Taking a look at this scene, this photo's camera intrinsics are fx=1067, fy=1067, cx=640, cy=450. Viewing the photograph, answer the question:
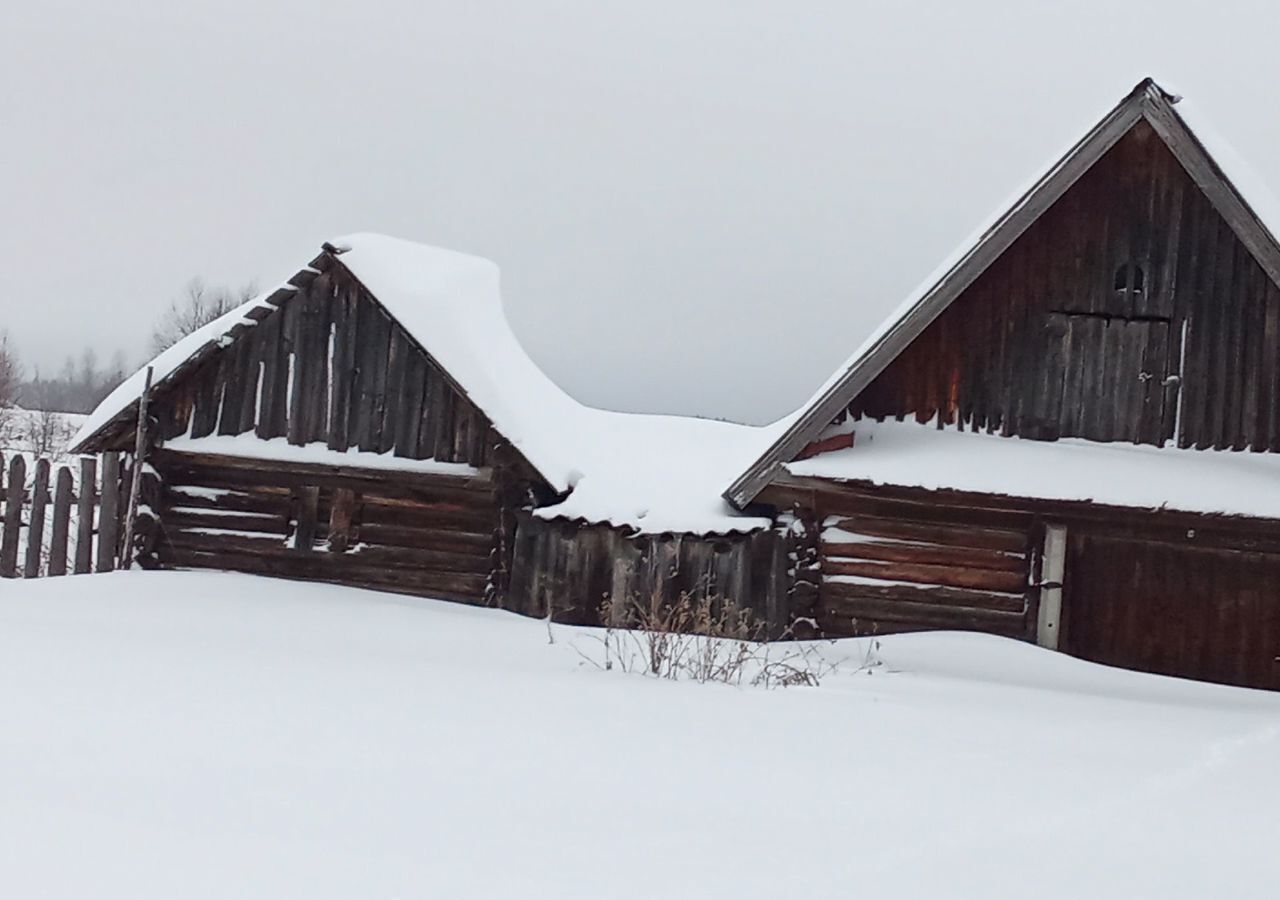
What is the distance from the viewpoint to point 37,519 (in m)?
12.6

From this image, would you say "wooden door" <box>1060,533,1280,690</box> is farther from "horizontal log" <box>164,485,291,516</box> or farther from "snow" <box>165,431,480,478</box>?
"horizontal log" <box>164,485,291,516</box>

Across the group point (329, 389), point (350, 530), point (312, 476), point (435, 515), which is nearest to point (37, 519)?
point (312, 476)

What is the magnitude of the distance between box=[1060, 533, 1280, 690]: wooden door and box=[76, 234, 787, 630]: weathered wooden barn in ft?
12.3

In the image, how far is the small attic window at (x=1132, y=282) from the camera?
11.1 m

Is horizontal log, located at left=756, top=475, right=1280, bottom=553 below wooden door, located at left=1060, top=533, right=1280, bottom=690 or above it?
above

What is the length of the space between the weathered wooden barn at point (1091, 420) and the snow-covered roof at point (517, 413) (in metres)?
1.85

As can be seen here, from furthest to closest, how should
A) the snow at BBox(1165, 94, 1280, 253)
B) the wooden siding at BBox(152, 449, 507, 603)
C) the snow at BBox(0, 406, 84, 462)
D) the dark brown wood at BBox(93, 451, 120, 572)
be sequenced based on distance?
the snow at BBox(0, 406, 84, 462), the wooden siding at BBox(152, 449, 507, 603), the dark brown wood at BBox(93, 451, 120, 572), the snow at BBox(1165, 94, 1280, 253)

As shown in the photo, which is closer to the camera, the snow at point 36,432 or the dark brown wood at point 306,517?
the dark brown wood at point 306,517

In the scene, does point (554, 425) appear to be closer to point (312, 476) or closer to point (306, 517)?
point (312, 476)

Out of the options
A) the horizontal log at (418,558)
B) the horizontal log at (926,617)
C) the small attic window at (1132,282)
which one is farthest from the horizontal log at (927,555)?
the horizontal log at (418,558)

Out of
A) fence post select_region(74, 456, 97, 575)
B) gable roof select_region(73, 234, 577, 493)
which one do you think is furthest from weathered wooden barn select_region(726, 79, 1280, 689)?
fence post select_region(74, 456, 97, 575)

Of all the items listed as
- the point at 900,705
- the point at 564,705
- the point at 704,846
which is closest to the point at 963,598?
the point at 900,705

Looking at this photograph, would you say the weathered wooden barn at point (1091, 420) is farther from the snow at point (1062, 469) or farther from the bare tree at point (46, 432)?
the bare tree at point (46, 432)

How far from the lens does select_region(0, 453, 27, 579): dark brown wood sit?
1262cm
